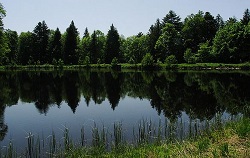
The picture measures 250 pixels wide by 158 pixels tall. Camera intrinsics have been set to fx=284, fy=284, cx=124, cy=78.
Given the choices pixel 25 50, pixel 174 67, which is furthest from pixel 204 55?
pixel 25 50

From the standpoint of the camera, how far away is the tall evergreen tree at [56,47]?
99250 millimetres

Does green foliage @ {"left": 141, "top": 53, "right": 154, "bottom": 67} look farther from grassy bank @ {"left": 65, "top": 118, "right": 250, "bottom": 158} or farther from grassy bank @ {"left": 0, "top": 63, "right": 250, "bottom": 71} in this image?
grassy bank @ {"left": 65, "top": 118, "right": 250, "bottom": 158}

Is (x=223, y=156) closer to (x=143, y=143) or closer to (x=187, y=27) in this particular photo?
(x=143, y=143)

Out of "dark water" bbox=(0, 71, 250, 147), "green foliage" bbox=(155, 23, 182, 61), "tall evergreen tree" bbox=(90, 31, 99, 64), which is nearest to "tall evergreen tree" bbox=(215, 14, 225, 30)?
"green foliage" bbox=(155, 23, 182, 61)

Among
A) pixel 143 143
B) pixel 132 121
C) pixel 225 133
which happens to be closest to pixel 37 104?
pixel 132 121

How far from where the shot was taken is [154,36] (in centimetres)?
9462

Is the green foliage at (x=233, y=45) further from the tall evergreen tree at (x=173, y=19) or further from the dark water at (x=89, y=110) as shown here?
the dark water at (x=89, y=110)

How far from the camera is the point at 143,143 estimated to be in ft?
34.2

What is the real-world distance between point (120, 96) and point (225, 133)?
19687 millimetres

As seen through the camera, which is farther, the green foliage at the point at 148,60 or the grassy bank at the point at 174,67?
the green foliage at the point at 148,60

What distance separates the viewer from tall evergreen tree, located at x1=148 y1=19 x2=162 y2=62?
9188 centimetres

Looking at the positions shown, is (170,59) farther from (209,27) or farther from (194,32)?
(209,27)

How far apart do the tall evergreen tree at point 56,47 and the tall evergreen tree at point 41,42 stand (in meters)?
2.41

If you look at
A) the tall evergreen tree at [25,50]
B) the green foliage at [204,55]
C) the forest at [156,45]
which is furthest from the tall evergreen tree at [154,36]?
the tall evergreen tree at [25,50]
